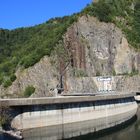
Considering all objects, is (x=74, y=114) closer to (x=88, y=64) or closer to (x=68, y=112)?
(x=68, y=112)

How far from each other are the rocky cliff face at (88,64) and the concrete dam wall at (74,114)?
27.0 m

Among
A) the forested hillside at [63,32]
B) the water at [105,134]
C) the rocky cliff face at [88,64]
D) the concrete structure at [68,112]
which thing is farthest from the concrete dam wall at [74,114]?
the forested hillside at [63,32]

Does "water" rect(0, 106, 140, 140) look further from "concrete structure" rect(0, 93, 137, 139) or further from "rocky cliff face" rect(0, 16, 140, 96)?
"rocky cliff face" rect(0, 16, 140, 96)

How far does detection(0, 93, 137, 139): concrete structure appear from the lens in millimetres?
55844

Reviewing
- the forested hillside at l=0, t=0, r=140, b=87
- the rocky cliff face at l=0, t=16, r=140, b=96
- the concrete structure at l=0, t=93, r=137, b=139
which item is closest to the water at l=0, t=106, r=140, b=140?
the concrete structure at l=0, t=93, r=137, b=139

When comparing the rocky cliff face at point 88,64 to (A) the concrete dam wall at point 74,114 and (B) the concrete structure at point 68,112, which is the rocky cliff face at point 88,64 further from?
(B) the concrete structure at point 68,112

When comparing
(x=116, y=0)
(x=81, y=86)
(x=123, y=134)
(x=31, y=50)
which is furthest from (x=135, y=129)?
(x=116, y=0)

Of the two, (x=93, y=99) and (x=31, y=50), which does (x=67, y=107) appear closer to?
(x=93, y=99)

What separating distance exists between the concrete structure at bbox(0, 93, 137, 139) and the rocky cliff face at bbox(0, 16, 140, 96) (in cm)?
2930

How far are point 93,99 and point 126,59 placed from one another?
183ft

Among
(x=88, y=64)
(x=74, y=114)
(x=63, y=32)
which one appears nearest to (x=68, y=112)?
(x=74, y=114)

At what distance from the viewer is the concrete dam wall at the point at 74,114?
5628 centimetres

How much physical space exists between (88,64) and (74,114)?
50346mm

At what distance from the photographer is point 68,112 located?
63469 mm
